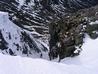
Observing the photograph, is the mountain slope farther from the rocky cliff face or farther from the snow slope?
the snow slope

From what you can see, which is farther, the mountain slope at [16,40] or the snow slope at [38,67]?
the mountain slope at [16,40]

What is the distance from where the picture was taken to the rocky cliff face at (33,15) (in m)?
84.1

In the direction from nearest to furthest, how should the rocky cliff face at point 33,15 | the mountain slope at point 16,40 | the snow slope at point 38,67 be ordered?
the snow slope at point 38,67 < the mountain slope at point 16,40 < the rocky cliff face at point 33,15

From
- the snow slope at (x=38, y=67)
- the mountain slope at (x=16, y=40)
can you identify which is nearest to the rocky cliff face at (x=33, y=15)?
the mountain slope at (x=16, y=40)

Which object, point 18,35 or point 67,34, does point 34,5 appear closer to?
point 18,35

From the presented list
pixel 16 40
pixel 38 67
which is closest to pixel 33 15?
pixel 16 40

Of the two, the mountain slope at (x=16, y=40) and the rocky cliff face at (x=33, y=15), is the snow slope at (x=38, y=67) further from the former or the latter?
the mountain slope at (x=16, y=40)

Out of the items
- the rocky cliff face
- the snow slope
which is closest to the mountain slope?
the rocky cliff face

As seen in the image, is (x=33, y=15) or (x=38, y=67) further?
(x=33, y=15)

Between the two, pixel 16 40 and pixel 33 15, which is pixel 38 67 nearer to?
pixel 16 40

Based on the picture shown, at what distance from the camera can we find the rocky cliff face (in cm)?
8406

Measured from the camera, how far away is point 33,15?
115m

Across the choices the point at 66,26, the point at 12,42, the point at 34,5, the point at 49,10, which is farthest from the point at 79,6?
the point at 66,26

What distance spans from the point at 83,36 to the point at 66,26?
367 cm
